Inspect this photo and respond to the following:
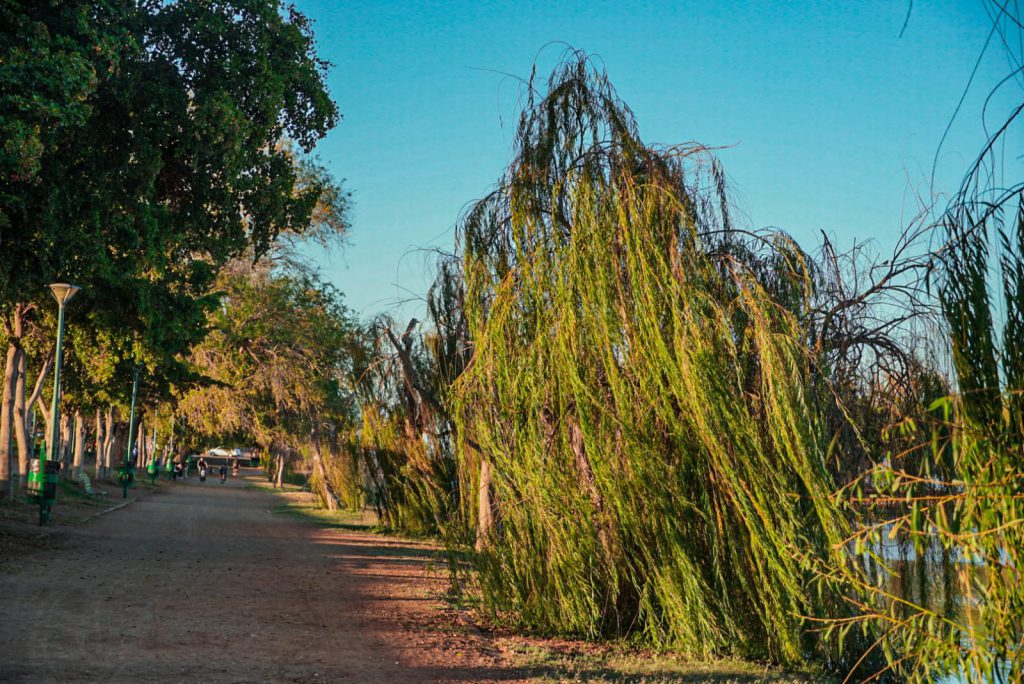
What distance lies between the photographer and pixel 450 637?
1078 centimetres

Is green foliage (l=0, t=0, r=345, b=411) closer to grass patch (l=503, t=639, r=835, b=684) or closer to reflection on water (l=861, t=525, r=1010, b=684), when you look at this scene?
grass patch (l=503, t=639, r=835, b=684)

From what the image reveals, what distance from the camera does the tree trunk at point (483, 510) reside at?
36.8 feet

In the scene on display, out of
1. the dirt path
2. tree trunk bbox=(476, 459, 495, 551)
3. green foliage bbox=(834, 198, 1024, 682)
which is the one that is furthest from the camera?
tree trunk bbox=(476, 459, 495, 551)

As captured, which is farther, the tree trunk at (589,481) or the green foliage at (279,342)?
the green foliage at (279,342)

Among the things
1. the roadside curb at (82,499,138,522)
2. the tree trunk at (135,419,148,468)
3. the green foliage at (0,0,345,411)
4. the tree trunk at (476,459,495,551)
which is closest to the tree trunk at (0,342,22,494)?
the roadside curb at (82,499,138,522)

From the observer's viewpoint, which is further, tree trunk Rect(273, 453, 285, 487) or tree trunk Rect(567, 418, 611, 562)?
tree trunk Rect(273, 453, 285, 487)

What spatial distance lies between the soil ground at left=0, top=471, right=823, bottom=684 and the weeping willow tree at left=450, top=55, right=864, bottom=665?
64cm

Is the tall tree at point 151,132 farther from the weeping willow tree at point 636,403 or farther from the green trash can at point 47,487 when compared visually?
the weeping willow tree at point 636,403

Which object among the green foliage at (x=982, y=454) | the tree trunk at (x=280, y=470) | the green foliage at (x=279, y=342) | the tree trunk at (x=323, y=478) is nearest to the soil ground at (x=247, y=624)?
the green foliage at (x=982, y=454)

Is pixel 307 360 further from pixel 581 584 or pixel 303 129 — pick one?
pixel 581 584

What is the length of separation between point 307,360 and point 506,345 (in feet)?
87.3

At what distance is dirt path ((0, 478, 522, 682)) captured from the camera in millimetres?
8398

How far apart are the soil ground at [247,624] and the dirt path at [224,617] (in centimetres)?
2

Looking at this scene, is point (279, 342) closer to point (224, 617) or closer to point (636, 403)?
point (224, 617)
